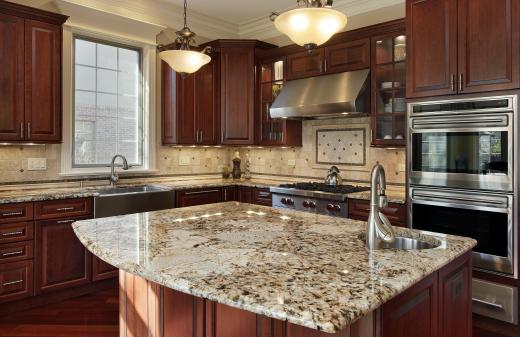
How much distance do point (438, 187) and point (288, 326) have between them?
234cm

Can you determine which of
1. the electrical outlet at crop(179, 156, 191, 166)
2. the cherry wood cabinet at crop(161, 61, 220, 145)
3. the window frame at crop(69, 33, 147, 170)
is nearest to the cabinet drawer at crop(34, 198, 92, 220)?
the window frame at crop(69, 33, 147, 170)

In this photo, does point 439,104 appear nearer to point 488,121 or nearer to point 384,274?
point 488,121

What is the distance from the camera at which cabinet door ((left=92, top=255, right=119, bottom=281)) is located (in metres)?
3.67

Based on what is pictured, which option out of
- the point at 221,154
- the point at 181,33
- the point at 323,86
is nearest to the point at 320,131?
the point at 323,86

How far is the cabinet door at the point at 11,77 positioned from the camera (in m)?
3.38

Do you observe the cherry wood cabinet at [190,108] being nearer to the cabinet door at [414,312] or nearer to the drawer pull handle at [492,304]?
the drawer pull handle at [492,304]

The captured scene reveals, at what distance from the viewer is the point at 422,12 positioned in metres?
3.26

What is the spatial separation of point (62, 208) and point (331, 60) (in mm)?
3019

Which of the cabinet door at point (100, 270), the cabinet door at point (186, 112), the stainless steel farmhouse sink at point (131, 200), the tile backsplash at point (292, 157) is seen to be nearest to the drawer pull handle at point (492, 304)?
the tile backsplash at point (292, 157)

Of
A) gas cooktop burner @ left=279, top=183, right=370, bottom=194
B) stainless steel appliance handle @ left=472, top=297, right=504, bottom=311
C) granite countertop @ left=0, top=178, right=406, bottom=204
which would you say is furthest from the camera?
gas cooktop burner @ left=279, top=183, right=370, bottom=194

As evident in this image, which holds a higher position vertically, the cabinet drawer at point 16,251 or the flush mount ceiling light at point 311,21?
the flush mount ceiling light at point 311,21

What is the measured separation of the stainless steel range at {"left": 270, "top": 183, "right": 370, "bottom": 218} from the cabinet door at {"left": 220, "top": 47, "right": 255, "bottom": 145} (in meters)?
1.01

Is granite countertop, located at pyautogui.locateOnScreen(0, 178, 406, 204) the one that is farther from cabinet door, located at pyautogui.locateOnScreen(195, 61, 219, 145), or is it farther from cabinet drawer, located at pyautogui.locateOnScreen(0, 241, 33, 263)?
cabinet door, located at pyautogui.locateOnScreen(195, 61, 219, 145)

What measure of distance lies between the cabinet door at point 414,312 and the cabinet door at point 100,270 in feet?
9.64
